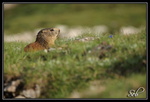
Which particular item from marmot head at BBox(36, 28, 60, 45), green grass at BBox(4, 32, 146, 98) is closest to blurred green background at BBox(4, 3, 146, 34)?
marmot head at BBox(36, 28, 60, 45)

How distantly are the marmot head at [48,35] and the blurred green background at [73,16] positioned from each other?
43.1 meters

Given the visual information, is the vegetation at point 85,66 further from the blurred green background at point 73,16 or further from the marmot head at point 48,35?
the blurred green background at point 73,16

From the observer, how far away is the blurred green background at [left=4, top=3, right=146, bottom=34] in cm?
6206

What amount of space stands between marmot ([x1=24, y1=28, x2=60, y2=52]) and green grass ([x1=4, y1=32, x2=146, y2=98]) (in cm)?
111

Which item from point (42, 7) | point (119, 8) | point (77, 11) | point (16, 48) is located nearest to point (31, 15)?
point (42, 7)

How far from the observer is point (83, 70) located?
11734 millimetres

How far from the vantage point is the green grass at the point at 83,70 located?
11305 mm

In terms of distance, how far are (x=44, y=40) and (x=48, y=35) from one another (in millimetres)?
272

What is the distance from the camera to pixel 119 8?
75062mm

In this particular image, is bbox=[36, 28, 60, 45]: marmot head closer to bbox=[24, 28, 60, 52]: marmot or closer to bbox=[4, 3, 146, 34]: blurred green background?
bbox=[24, 28, 60, 52]: marmot

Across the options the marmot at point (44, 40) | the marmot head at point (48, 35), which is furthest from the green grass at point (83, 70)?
the marmot head at point (48, 35)

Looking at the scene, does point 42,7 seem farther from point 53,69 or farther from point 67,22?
point 53,69

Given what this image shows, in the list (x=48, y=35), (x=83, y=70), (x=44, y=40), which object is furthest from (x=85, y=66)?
(x=48, y=35)

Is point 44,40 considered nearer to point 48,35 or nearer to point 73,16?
point 48,35
